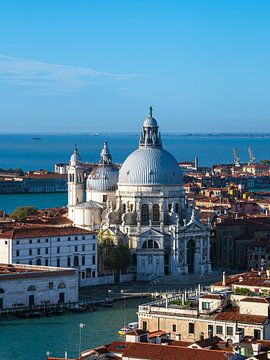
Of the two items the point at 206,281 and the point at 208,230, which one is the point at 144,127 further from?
the point at 206,281

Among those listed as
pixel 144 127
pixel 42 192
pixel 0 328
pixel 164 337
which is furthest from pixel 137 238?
pixel 42 192

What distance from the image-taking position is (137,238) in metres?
42.2

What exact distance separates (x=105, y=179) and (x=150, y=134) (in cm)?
264

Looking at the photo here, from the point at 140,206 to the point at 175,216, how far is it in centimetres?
135

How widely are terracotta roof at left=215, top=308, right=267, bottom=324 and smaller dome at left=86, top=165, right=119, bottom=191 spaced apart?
75.4 feet

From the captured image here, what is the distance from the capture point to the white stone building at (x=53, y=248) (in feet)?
123

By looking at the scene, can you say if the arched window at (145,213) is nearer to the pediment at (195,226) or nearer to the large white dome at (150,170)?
the large white dome at (150,170)

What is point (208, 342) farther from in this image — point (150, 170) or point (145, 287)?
point (150, 170)

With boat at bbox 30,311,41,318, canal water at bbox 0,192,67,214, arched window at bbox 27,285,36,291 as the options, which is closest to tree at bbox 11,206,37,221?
canal water at bbox 0,192,67,214

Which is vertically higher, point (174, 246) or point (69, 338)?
point (174, 246)

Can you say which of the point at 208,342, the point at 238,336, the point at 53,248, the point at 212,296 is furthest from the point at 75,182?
the point at 208,342

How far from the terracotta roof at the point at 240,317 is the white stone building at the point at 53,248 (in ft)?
51.5

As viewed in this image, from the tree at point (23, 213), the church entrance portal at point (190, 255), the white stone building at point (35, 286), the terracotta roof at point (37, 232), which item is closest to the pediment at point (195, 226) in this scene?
the church entrance portal at point (190, 255)

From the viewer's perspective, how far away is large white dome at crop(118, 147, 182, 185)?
43.2m
